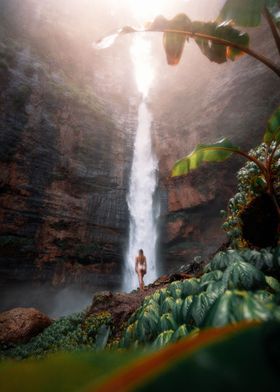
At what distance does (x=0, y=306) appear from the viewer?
14.1 meters

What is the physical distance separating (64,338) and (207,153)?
5588 mm

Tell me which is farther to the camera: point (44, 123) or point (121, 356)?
point (44, 123)

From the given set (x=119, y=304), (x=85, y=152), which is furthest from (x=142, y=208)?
(x=119, y=304)

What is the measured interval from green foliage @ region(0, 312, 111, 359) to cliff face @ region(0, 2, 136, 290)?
8.37m

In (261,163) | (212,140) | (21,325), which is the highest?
(212,140)

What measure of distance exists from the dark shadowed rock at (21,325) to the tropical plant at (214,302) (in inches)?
243

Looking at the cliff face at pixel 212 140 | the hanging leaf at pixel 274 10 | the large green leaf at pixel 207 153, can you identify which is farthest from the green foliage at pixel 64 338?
the cliff face at pixel 212 140

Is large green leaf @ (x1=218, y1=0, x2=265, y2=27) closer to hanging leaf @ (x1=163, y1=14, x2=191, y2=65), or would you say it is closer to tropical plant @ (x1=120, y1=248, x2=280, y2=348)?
hanging leaf @ (x1=163, y1=14, x2=191, y2=65)

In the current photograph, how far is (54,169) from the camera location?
17.2 meters

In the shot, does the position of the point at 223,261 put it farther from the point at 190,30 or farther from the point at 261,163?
the point at 190,30

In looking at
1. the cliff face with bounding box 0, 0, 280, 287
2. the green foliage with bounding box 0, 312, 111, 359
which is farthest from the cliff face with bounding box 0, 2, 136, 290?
the green foliage with bounding box 0, 312, 111, 359

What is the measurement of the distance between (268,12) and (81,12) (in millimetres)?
31393

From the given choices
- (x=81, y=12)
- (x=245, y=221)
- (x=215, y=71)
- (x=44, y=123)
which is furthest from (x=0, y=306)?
(x=81, y=12)

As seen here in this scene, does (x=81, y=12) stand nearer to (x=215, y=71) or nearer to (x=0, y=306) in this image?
(x=215, y=71)
